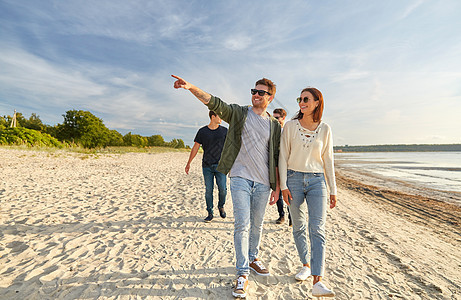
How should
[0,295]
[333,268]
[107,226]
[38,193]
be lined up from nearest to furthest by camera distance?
[0,295], [333,268], [107,226], [38,193]

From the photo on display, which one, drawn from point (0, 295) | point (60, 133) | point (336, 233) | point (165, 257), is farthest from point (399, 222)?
point (60, 133)

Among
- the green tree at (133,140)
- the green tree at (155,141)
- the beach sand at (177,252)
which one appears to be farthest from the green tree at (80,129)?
the green tree at (155,141)

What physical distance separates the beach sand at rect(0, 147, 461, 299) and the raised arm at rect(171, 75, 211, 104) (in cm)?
233

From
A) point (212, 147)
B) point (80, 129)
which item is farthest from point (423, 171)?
point (80, 129)

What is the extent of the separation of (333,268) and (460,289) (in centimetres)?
171

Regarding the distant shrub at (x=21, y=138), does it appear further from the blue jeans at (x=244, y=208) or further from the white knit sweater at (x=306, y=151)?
the white knit sweater at (x=306, y=151)

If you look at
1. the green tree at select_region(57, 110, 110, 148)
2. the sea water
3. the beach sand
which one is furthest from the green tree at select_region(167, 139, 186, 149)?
the beach sand

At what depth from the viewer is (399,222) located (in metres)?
7.12

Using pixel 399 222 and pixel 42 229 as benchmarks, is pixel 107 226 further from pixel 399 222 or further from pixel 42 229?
pixel 399 222

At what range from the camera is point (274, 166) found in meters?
2.95

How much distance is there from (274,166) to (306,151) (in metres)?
0.44

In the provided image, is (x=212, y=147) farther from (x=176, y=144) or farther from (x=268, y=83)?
(x=176, y=144)

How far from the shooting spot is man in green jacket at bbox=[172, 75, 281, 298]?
2691mm

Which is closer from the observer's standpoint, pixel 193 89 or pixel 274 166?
pixel 193 89
